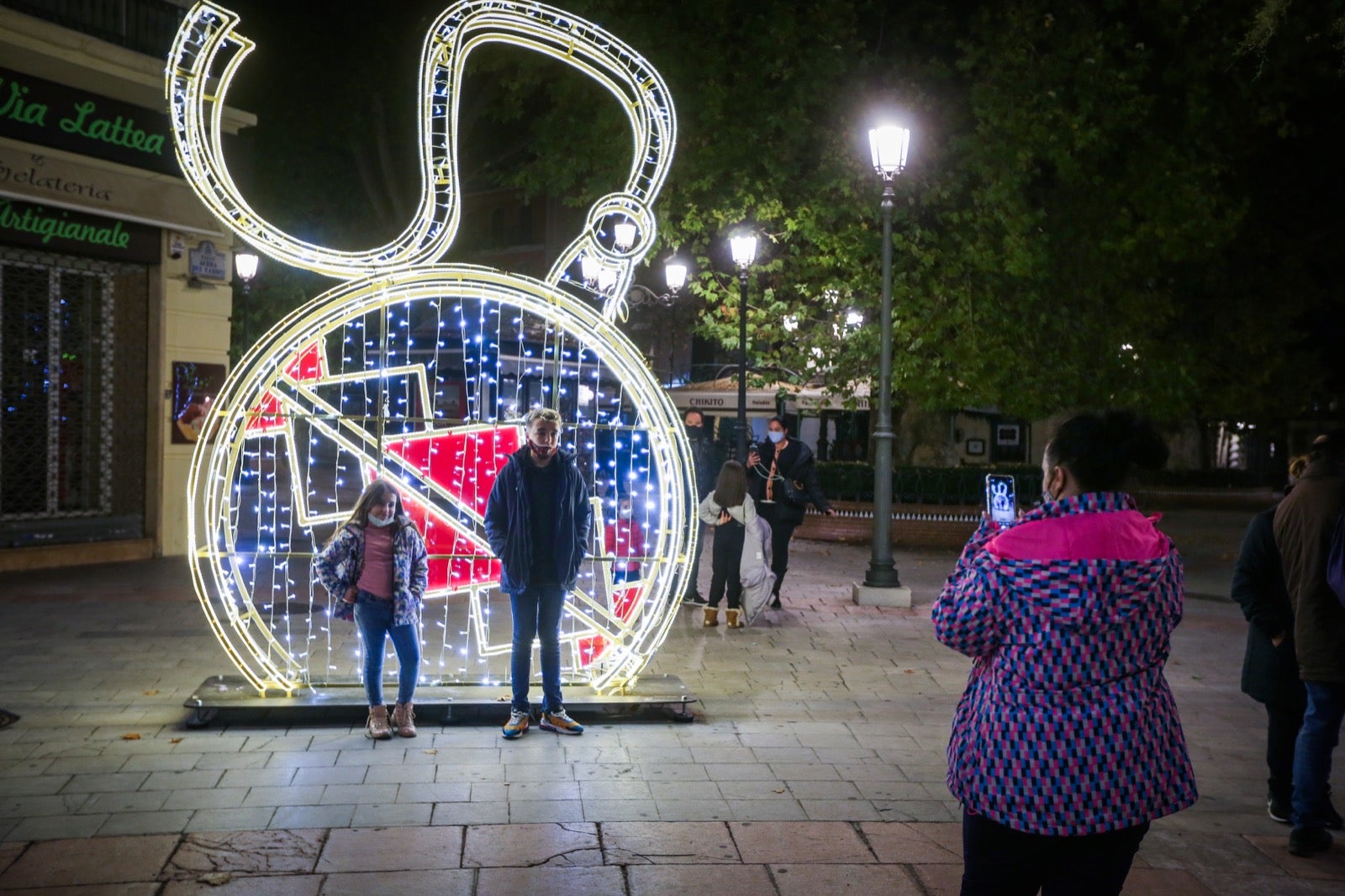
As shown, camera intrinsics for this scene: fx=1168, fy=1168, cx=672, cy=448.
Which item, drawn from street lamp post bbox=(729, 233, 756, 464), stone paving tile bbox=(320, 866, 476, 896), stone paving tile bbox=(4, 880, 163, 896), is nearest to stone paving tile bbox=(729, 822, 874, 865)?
stone paving tile bbox=(320, 866, 476, 896)

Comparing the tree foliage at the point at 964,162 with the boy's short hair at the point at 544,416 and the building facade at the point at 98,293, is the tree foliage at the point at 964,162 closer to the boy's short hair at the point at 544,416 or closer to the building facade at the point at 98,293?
the building facade at the point at 98,293

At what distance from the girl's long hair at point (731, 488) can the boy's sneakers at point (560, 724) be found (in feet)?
11.9

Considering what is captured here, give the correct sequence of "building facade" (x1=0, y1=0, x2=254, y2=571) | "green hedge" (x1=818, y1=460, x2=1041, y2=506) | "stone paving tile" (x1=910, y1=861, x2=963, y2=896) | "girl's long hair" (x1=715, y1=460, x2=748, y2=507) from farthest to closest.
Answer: "green hedge" (x1=818, y1=460, x2=1041, y2=506) < "building facade" (x1=0, y1=0, x2=254, y2=571) < "girl's long hair" (x1=715, y1=460, x2=748, y2=507) < "stone paving tile" (x1=910, y1=861, x2=963, y2=896)

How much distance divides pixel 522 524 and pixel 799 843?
2286 millimetres

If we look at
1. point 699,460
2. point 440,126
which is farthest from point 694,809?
point 699,460

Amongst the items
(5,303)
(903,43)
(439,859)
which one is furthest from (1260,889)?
(903,43)

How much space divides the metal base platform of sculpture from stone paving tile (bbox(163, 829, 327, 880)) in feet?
5.62

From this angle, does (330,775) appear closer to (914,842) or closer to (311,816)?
(311,816)

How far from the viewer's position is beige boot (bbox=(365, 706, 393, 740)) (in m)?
6.19

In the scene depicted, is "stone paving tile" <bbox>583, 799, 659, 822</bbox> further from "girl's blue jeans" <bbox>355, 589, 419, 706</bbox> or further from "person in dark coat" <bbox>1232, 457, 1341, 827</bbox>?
"person in dark coat" <bbox>1232, 457, 1341, 827</bbox>

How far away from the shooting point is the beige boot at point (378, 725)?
6.19m

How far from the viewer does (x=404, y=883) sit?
4230 mm

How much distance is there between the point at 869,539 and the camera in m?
17.7

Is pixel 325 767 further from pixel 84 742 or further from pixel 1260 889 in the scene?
pixel 1260 889
